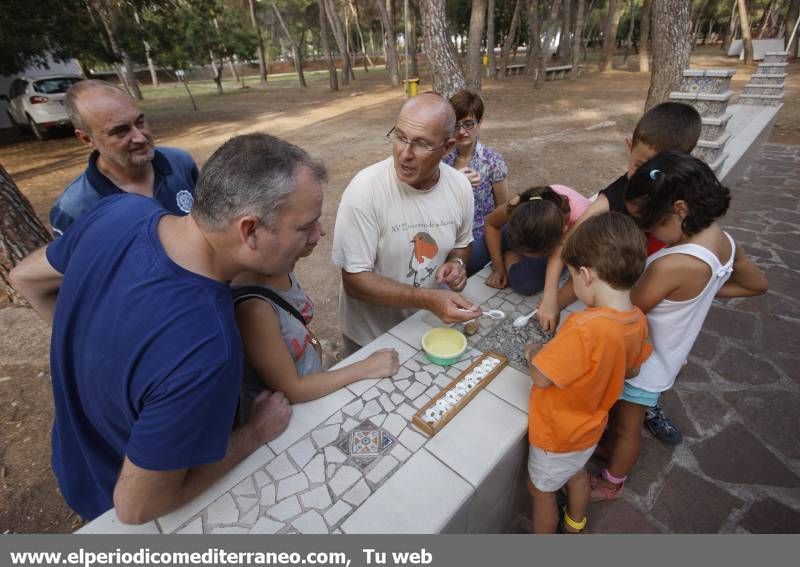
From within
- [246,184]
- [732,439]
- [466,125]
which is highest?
[246,184]

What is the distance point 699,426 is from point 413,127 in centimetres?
268

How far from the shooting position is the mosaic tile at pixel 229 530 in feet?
4.17

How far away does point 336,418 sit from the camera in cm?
165

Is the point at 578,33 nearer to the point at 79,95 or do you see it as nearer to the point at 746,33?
the point at 746,33

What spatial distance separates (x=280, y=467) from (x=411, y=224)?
1380 millimetres

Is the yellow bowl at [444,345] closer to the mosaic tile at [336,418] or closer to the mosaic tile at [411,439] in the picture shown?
the mosaic tile at [411,439]

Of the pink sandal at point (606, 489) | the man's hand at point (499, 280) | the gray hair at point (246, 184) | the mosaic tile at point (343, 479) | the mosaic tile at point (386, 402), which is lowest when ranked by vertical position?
the pink sandal at point (606, 489)

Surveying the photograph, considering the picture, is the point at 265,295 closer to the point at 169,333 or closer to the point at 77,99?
the point at 169,333


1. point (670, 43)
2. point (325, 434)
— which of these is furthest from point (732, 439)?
point (670, 43)

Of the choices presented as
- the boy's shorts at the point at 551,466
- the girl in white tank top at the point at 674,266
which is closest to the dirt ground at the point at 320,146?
the boy's shorts at the point at 551,466

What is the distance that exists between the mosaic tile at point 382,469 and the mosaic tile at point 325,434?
21 cm

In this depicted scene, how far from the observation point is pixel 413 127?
2.04 meters

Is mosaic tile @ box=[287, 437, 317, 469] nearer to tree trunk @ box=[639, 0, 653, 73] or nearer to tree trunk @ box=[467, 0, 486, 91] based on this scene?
tree trunk @ box=[467, 0, 486, 91]

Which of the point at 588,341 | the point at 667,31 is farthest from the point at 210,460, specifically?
the point at 667,31
